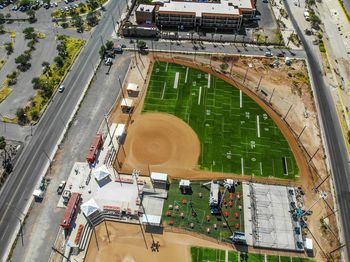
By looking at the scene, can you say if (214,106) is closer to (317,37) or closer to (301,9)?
(317,37)

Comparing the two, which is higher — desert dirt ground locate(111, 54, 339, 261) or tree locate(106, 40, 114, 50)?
tree locate(106, 40, 114, 50)

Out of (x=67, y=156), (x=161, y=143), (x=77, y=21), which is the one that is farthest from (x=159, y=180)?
(x=77, y=21)

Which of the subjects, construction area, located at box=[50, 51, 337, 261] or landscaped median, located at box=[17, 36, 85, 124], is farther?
landscaped median, located at box=[17, 36, 85, 124]

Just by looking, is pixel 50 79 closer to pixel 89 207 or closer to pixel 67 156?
pixel 67 156

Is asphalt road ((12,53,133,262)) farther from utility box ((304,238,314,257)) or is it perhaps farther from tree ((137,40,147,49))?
utility box ((304,238,314,257))

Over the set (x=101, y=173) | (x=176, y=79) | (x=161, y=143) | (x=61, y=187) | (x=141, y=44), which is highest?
(x=141, y=44)

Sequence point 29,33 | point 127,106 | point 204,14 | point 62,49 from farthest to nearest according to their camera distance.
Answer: point 204,14 → point 29,33 → point 62,49 → point 127,106

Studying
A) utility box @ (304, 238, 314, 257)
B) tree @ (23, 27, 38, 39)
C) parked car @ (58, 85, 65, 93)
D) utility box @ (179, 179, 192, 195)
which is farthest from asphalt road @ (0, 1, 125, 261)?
utility box @ (304, 238, 314, 257)
